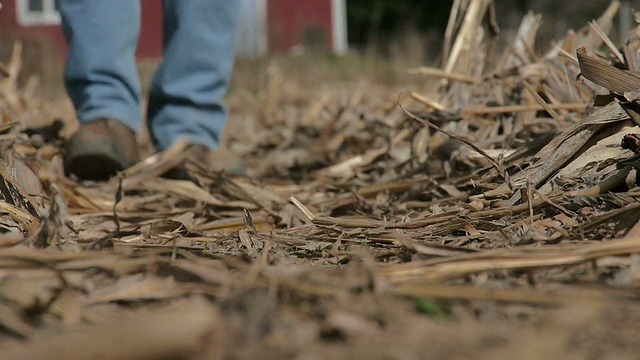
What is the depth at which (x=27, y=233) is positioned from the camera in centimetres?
158

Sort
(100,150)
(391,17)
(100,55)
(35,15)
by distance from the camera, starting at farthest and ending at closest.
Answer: (391,17), (35,15), (100,55), (100,150)

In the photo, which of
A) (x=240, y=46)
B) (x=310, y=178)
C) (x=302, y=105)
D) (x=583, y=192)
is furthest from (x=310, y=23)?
(x=583, y=192)

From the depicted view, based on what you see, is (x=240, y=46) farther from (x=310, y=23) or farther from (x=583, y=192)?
(x=583, y=192)

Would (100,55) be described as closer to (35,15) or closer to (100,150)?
(100,150)

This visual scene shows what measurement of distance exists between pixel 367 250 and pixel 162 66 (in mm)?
1792

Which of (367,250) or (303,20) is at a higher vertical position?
(367,250)

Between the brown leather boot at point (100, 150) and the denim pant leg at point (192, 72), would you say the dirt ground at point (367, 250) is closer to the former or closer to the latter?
the brown leather boot at point (100, 150)

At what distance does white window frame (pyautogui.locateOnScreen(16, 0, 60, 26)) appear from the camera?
17.4m

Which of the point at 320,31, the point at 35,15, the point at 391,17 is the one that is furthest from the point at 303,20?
the point at 35,15

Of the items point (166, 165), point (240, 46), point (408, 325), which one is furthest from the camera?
point (240, 46)

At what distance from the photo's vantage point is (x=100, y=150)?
254 cm

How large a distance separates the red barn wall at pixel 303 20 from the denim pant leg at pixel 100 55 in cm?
1394

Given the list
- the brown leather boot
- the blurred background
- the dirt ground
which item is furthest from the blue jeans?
the blurred background

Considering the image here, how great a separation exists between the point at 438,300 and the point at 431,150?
1443 millimetres
